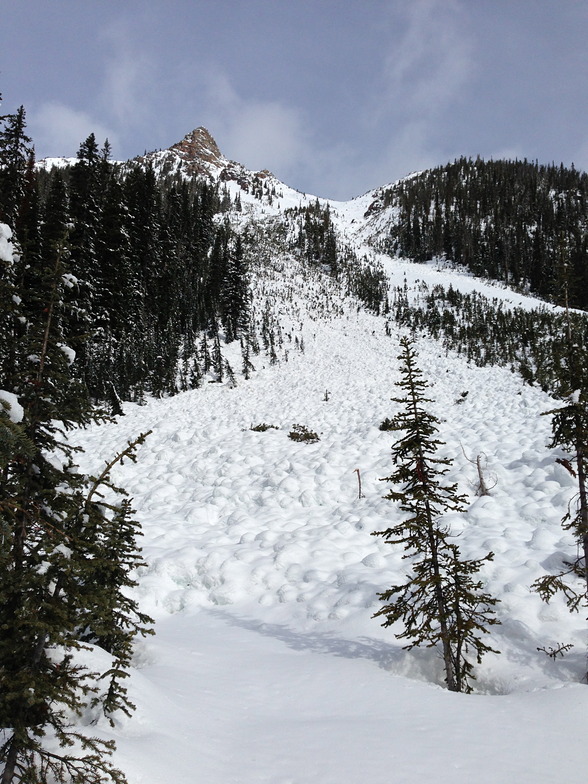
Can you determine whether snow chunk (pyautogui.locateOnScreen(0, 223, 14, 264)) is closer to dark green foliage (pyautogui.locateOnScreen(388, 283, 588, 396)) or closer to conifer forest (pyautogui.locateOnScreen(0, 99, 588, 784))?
conifer forest (pyautogui.locateOnScreen(0, 99, 588, 784))

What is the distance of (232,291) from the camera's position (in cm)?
3791

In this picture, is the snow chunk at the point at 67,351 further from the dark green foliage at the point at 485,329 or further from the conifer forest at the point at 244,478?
the dark green foliage at the point at 485,329

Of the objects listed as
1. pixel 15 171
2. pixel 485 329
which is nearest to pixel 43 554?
pixel 15 171

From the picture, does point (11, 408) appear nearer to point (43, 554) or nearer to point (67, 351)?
point (67, 351)

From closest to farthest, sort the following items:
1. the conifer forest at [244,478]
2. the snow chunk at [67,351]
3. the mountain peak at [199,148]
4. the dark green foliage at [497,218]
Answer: the conifer forest at [244,478], the snow chunk at [67,351], the dark green foliage at [497,218], the mountain peak at [199,148]

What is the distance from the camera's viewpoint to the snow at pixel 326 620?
3371 millimetres

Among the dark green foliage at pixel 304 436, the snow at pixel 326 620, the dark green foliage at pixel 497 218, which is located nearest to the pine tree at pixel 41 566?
the snow at pixel 326 620

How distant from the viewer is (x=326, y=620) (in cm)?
678

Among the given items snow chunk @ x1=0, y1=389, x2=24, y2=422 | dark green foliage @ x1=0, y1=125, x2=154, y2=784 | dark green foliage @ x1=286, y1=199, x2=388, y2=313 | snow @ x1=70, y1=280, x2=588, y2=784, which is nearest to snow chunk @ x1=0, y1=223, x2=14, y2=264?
dark green foliage @ x1=0, y1=125, x2=154, y2=784

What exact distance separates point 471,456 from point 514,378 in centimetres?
1189

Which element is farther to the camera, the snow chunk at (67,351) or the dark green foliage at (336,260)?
the dark green foliage at (336,260)

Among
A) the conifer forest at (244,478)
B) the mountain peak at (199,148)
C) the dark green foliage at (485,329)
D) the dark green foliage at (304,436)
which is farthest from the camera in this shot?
the mountain peak at (199,148)

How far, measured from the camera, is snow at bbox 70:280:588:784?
337 cm

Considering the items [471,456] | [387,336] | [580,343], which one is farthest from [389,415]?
[387,336]
